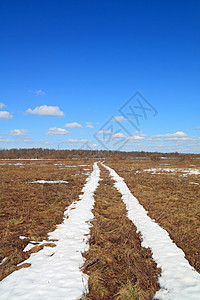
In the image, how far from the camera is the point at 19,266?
14.1ft

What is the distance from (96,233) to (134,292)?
2808 mm

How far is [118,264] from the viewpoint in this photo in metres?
4.64

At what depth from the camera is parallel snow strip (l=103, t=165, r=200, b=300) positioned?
138 inches

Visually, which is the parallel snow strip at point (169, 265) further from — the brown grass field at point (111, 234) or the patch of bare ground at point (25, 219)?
the patch of bare ground at point (25, 219)

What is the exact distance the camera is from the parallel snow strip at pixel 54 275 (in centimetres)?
346

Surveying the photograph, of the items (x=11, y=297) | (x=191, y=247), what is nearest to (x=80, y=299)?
(x=11, y=297)

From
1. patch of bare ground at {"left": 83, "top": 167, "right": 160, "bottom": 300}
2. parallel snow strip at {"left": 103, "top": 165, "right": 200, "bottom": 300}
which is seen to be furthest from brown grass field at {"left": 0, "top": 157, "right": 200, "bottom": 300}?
parallel snow strip at {"left": 103, "top": 165, "right": 200, "bottom": 300}

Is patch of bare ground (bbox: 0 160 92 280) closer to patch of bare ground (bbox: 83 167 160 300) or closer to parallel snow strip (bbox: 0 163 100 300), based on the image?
parallel snow strip (bbox: 0 163 100 300)

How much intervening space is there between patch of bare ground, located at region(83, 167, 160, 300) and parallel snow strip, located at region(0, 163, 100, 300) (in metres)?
0.25

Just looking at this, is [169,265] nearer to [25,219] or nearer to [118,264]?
[118,264]

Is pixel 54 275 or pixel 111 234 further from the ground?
pixel 54 275

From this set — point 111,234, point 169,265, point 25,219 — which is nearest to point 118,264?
point 169,265

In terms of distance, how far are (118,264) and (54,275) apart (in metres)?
1.59

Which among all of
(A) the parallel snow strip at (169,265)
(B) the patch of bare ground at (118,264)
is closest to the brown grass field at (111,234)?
(B) the patch of bare ground at (118,264)
